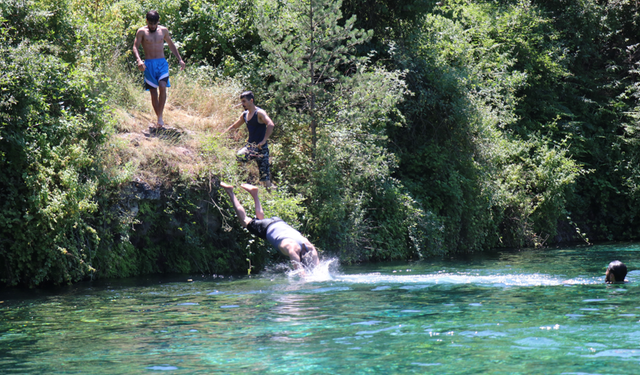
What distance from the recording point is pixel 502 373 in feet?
19.6

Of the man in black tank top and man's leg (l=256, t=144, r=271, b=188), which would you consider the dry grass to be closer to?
the man in black tank top

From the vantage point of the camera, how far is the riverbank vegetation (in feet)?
41.0

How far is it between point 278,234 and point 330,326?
17.1 feet

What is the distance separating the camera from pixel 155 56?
15156 mm

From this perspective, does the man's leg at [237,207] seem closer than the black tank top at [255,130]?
Yes

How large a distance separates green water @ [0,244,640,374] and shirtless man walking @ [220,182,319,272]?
0.40 metres

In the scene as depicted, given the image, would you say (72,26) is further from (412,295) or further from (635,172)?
(635,172)

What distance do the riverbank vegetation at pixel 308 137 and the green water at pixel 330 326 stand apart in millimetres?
1559

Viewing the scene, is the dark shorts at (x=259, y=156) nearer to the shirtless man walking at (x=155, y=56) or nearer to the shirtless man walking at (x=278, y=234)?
the shirtless man walking at (x=278, y=234)

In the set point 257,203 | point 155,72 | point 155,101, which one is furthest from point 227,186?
point 155,72

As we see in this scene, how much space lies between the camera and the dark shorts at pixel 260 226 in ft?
44.4

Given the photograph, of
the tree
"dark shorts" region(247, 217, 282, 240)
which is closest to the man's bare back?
the tree

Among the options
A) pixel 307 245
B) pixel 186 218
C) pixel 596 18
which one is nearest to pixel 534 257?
pixel 307 245

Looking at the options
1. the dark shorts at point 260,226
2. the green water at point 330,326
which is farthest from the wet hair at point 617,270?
the dark shorts at point 260,226
